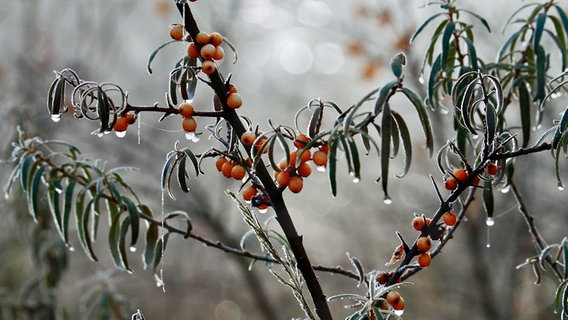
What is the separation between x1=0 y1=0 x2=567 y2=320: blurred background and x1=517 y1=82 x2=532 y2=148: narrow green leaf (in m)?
1.79

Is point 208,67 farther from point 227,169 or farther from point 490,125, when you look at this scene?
point 490,125

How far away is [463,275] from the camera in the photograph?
4.18 meters

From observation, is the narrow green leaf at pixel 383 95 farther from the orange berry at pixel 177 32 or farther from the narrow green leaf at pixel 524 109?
the narrow green leaf at pixel 524 109

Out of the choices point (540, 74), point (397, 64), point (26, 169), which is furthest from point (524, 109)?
point (26, 169)

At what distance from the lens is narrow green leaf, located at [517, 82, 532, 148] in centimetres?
86

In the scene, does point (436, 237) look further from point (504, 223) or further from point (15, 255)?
point (15, 255)

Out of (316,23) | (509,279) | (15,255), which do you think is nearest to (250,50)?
(316,23)

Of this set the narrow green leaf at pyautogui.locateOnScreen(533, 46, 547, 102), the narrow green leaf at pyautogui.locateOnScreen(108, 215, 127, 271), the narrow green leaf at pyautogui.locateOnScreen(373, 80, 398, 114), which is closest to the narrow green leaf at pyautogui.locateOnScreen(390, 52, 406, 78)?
the narrow green leaf at pyautogui.locateOnScreen(373, 80, 398, 114)

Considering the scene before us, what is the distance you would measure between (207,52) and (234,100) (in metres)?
0.06

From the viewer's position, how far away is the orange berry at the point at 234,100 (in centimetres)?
61

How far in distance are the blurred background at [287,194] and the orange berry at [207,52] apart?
7.13ft

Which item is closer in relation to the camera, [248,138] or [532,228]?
[248,138]

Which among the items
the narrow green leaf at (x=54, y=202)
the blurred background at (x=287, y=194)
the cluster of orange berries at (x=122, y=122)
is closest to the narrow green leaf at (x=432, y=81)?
the cluster of orange berries at (x=122, y=122)

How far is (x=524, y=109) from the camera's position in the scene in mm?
886
